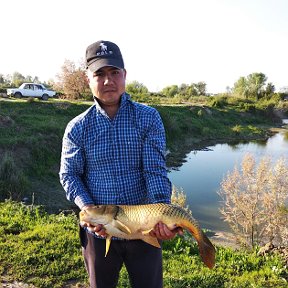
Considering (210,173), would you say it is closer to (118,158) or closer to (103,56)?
(118,158)

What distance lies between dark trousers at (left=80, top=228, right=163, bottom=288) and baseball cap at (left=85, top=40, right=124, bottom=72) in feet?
3.68

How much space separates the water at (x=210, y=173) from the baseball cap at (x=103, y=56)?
9278mm

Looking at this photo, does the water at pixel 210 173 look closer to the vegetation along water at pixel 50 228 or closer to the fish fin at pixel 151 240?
the vegetation along water at pixel 50 228

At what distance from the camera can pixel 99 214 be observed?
215 cm

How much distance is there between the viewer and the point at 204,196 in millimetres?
13773

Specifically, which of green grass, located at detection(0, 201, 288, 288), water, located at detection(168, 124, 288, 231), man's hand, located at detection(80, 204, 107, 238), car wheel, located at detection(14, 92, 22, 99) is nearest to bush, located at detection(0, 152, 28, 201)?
green grass, located at detection(0, 201, 288, 288)

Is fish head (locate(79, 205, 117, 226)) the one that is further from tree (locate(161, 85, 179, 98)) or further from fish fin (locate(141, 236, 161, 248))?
tree (locate(161, 85, 179, 98))

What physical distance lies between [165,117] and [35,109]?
9.00m

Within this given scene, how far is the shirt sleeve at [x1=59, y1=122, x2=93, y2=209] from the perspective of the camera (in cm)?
235

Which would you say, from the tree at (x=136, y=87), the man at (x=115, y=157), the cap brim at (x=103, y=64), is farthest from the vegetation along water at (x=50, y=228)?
the tree at (x=136, y=87)

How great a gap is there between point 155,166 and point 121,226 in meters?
0.43

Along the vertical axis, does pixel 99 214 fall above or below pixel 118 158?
below

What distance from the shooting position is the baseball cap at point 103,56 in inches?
Result: 91.1

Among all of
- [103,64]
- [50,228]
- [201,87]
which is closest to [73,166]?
[103,64]
